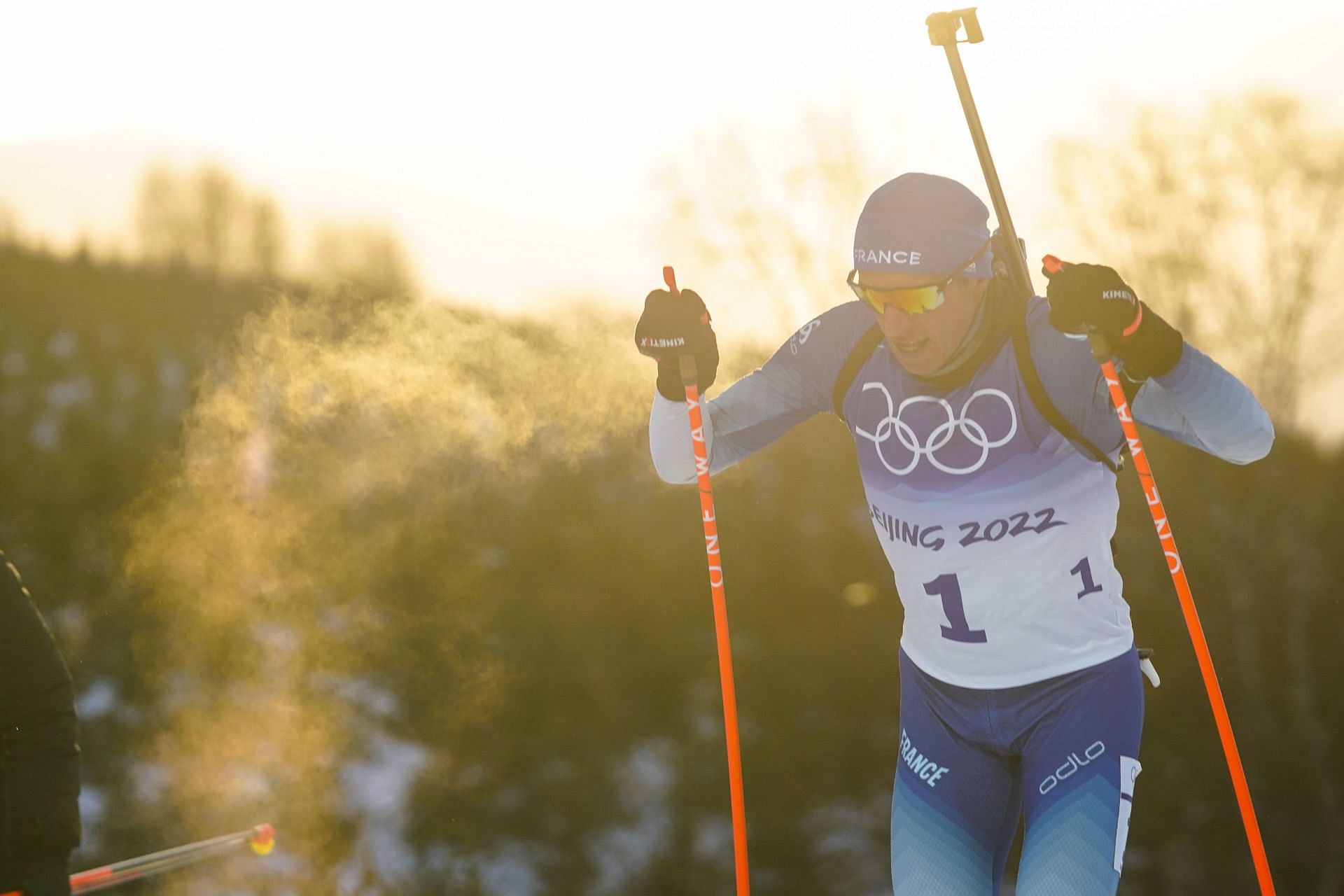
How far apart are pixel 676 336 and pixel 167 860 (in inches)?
72.6

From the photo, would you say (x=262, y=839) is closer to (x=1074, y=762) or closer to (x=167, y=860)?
(x=167, y=860)

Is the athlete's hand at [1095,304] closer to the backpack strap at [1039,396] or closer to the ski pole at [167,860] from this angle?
the backpack strap at [1039,396]

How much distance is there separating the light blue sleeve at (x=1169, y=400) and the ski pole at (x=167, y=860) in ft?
6.91

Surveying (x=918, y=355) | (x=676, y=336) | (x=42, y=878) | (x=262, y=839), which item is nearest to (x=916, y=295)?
(x=918, y=355)

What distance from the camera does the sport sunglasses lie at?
283 centimetres

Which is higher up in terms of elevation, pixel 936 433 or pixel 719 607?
pixel 936 433

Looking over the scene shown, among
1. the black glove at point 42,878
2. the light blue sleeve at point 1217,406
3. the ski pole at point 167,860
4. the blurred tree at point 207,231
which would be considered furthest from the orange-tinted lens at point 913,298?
the blurred tree at point 207,231

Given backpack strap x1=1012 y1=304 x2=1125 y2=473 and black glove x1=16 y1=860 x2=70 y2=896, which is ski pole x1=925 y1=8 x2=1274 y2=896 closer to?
backpack strap x1=1012 y1=304 x2=1125 y2=473

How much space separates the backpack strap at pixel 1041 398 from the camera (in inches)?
112

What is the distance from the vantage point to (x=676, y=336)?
3.15 metres

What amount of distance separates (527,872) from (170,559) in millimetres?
8308

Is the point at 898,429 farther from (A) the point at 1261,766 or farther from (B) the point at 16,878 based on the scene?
(A) the point at 1261,766

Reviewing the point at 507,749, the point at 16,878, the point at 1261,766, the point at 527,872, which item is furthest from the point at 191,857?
the point at 1261,766

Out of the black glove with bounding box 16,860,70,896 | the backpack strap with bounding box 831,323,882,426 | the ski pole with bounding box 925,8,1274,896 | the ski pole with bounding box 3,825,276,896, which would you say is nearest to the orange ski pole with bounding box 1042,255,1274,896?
the ski pole with bounding box 925,8,1274,896
